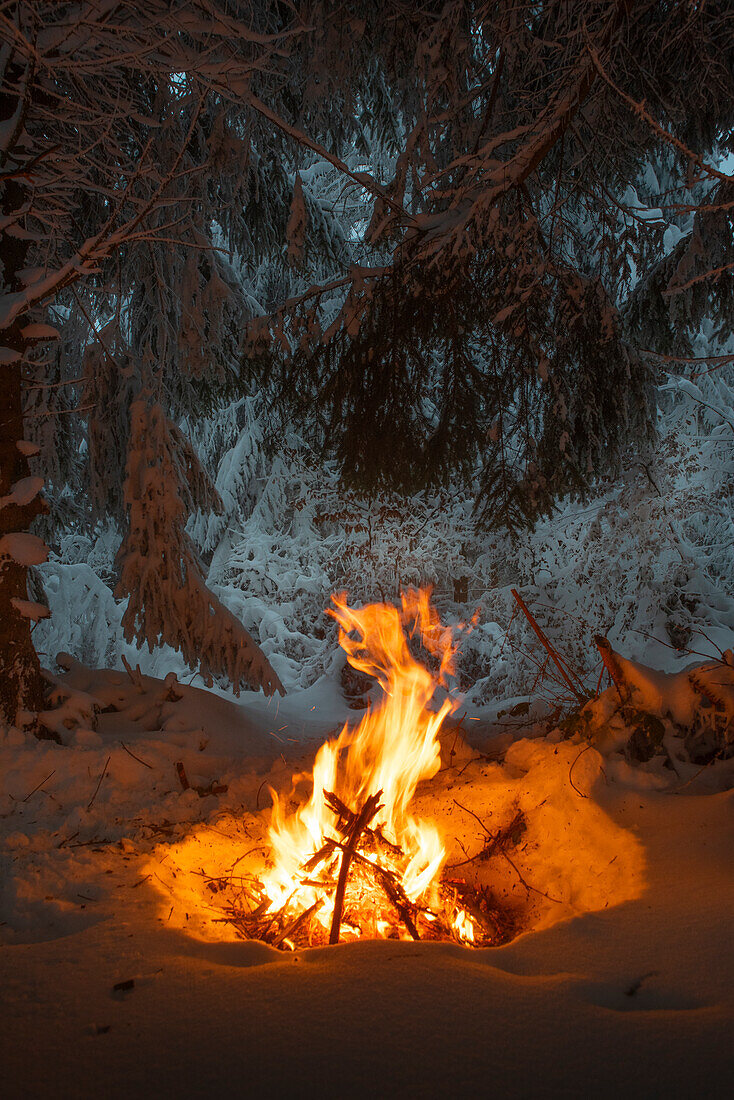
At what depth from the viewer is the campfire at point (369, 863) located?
2230 millimetres

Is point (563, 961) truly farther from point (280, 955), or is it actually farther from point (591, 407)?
point (591, 407)

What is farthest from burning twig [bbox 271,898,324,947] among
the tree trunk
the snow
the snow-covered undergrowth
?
the snow-covered undergrowth

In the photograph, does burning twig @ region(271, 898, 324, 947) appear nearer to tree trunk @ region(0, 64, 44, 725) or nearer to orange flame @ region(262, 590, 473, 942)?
orange flame @ region(262, 590, 473, 942)

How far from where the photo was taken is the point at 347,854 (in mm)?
2248

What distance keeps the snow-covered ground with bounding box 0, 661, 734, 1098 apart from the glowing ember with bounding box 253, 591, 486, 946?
Answer: 0.23 metres

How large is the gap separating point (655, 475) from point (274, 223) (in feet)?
18.2

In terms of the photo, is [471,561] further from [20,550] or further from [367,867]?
[367,867]

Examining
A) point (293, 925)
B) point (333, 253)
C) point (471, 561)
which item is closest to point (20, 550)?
point (293, 925)

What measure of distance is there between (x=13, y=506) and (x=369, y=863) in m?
2.86

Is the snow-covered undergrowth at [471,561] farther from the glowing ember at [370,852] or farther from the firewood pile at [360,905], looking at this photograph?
the firewood pile at [360,905]

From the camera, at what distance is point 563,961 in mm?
1588

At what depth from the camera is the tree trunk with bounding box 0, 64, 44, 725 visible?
3.50m

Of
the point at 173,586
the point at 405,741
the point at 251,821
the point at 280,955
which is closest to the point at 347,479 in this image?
the point at 173,586

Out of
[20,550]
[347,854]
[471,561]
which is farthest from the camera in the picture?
[471,561]
